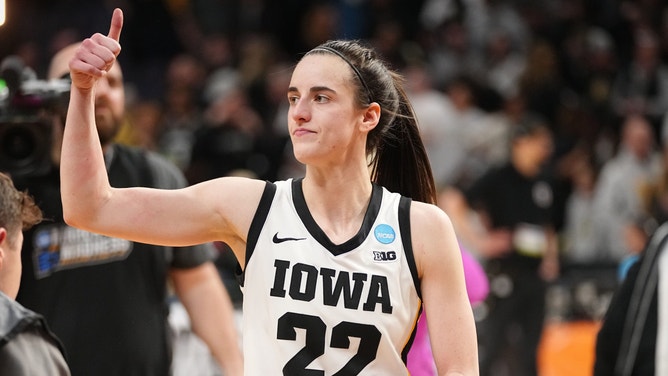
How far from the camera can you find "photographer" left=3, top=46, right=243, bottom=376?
4.55 meters

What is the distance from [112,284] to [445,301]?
157 centimetres

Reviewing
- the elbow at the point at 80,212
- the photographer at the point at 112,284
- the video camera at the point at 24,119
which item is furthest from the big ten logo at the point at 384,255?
the video camera at the point at 24,119

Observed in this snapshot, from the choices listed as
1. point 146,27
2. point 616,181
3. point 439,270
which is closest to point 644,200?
point 616,181

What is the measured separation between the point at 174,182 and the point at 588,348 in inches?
251

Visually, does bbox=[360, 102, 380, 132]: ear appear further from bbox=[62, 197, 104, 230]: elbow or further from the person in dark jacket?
the person in dark jacket

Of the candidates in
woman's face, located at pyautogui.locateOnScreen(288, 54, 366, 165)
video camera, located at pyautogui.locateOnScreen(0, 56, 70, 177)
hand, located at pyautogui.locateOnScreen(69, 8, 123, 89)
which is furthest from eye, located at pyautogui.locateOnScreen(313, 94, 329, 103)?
video camera, located at pyautogui.locateOnScreen(0, 56, 70, 177)

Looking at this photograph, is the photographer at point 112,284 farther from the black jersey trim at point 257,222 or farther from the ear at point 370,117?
the ear at point 370,117

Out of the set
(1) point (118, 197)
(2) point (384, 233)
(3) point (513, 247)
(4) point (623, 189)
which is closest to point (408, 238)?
(2) point (384, 233)

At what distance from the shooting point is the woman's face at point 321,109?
3619 mm

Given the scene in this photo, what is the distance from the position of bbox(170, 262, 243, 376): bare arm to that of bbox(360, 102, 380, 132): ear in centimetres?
135

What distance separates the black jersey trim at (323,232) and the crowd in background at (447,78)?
330 inches

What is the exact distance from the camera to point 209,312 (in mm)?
4816

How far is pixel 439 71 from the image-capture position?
1461cm

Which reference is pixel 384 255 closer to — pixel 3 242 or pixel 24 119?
pixel 3 242
